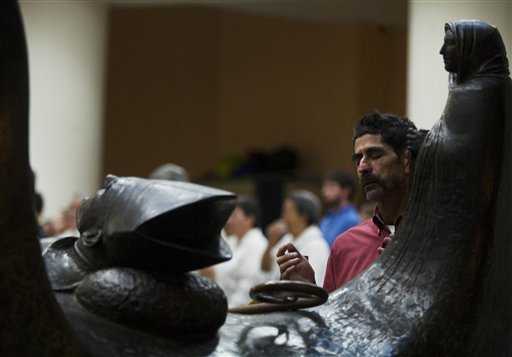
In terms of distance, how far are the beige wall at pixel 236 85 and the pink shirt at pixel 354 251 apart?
29.5 feet

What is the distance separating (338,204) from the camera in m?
7.44

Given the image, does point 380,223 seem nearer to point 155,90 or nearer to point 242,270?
point 242,270

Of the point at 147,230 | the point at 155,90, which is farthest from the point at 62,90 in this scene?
the point at 147,230

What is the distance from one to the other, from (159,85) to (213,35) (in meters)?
0.98

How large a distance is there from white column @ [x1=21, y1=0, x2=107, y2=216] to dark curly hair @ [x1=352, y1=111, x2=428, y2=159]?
22.0ft

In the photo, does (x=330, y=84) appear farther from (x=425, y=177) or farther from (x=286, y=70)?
(x=425, y=177)

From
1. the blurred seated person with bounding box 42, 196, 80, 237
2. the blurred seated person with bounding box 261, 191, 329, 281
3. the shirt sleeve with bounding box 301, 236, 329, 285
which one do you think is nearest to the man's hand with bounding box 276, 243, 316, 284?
the shirt sleeve with bounding box 301, 236, 329, 285

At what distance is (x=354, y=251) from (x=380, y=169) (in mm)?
266

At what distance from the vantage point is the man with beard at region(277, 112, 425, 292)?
126 inches

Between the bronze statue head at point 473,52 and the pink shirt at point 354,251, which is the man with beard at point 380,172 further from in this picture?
the bronze statue head at point 473,52

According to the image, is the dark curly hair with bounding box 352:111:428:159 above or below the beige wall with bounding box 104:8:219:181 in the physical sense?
Result: above

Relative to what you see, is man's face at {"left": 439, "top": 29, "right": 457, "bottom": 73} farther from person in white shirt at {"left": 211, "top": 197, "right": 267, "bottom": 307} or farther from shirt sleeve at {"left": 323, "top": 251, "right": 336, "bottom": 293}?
person in white shirt at {"left": 211, "top": 197, "right": 267, "bottom": 307}

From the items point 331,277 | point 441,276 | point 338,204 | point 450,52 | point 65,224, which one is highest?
point 450,52

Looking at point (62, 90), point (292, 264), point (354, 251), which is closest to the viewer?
point (292, 264)
